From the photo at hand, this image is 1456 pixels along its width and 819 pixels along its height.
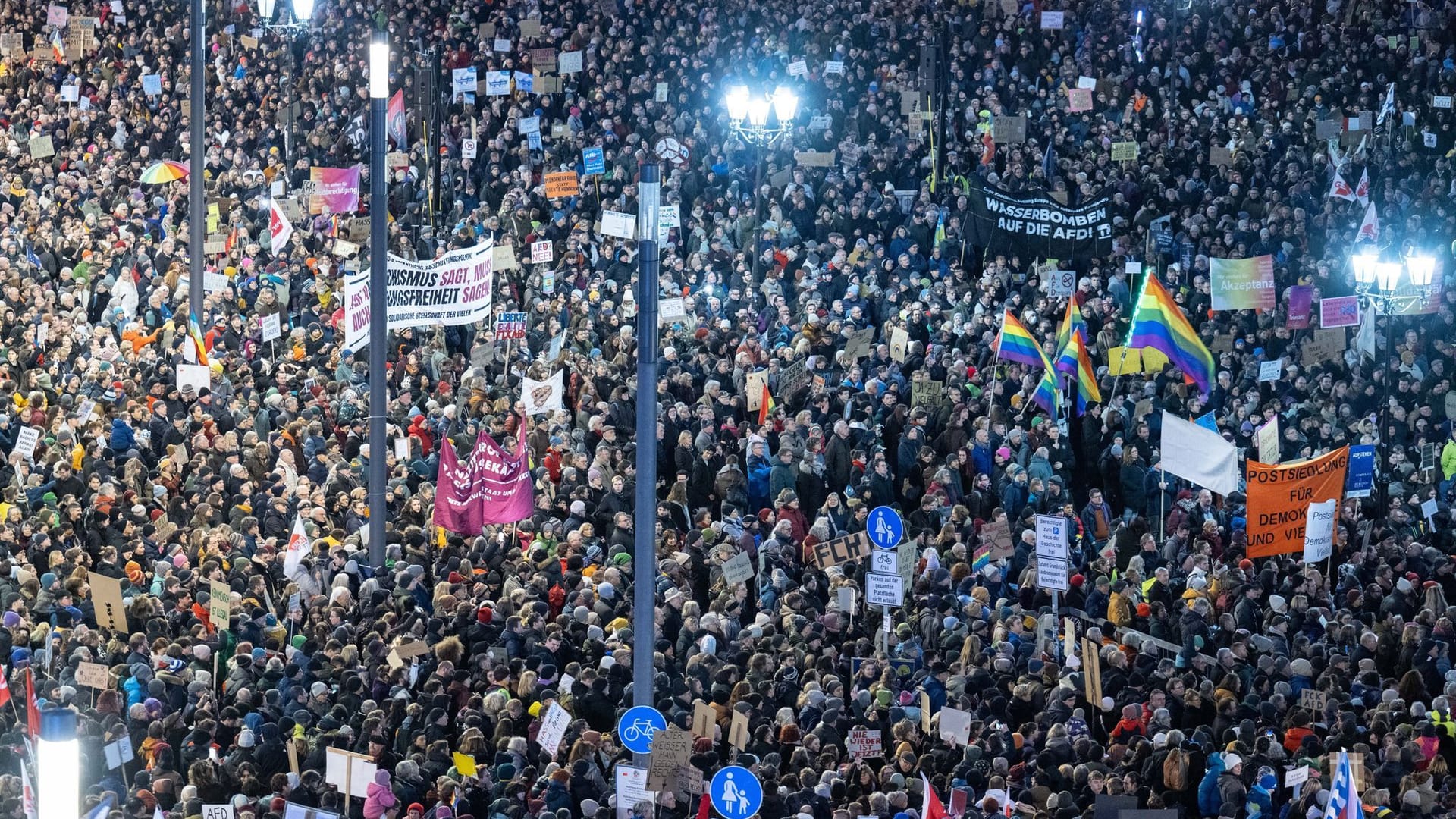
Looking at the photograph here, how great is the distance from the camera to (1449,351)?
23203mm

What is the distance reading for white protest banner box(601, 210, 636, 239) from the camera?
85.4 feet

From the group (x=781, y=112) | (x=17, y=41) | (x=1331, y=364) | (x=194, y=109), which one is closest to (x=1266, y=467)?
(x=1331, y=364)

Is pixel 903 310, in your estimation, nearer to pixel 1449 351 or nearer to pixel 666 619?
pixel 1449 351

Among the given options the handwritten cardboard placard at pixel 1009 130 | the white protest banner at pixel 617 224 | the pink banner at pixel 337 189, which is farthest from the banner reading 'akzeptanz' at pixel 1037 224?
the pink banner at pixel 337 189

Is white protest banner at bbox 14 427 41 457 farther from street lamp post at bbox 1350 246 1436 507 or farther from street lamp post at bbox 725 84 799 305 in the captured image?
street lamp post at bbox 1350 246 1436 507

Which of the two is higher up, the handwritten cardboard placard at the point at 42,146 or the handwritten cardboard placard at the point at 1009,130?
the handwritten cardboard placard at the point at 1009,130

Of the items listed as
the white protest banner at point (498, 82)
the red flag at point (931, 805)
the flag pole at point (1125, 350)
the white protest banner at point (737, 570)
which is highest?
the white protest banner at point (498, 82)

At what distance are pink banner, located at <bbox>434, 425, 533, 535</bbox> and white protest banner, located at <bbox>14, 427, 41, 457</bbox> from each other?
16.2 feet

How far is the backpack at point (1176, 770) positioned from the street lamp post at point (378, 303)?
24.0ft

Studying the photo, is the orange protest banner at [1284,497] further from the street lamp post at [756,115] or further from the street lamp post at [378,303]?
the street lamp post at [756,115]

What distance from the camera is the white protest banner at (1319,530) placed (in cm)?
1792

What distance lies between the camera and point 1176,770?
46.3 ft

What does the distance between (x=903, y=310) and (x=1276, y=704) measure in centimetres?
947

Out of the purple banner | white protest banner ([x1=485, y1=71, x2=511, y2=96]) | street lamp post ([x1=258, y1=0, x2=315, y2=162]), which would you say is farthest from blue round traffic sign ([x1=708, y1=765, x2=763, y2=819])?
white protest banner ([x1=485, y1=71, x2=511, y2=96])
